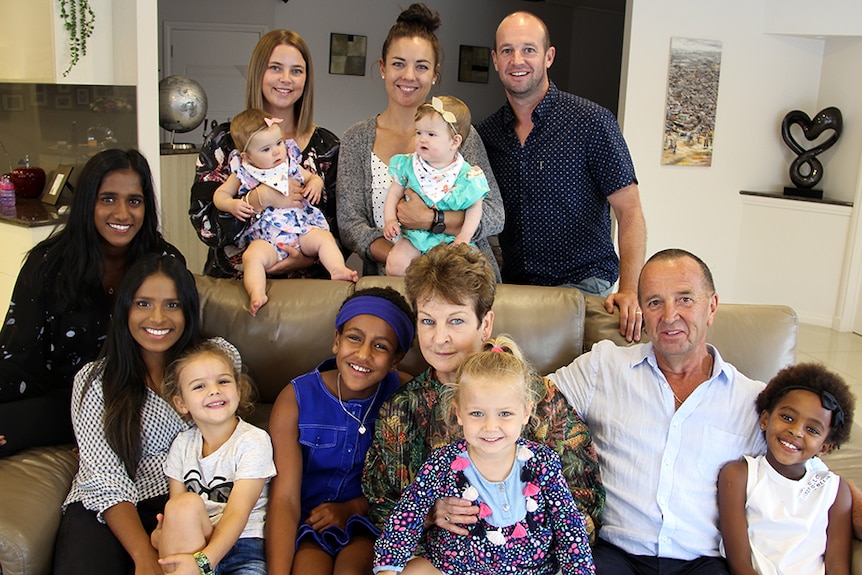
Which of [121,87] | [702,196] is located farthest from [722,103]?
[121,87]

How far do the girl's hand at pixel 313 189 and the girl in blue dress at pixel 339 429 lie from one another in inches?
27.2

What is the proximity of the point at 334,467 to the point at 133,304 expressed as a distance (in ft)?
2.34

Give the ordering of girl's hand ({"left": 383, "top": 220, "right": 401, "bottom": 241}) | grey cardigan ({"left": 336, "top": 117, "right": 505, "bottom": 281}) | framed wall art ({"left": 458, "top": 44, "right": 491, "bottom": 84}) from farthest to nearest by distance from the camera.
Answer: framed wall art ({"left": 458, "top": 44, "right": 491, "bottom": 84})
grey cardigan ({"left": 336, "top": 117, "right": 505, "bottom": 281})
girl's hand ({"left": 383, "top": 220, "right": 401, "bottom": 241})

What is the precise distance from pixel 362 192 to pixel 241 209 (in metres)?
0.45

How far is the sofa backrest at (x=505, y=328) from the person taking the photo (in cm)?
251

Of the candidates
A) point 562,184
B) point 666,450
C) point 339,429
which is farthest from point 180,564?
point 562,184

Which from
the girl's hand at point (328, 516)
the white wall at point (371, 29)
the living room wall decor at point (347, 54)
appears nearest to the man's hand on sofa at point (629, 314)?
the girl's hand at point (328, 516)

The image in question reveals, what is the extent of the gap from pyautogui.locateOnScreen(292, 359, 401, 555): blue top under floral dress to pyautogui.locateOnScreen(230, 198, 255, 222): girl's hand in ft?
2.53

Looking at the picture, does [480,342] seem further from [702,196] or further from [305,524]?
[702,196]

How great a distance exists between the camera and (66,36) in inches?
169

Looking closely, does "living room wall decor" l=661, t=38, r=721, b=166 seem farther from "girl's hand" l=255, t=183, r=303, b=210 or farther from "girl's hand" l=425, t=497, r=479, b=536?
"girl's hand" l=425, t=497, r=479, b=536

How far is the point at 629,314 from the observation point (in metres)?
2.56

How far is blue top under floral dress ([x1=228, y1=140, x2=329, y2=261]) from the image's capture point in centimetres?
281

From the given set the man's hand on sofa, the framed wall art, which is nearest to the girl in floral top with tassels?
the man's hand on sofa
